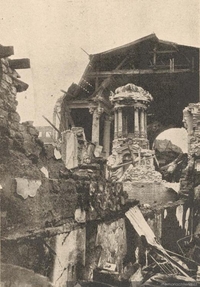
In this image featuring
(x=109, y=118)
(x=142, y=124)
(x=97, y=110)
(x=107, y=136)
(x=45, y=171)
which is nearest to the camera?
(x=45, y=171)

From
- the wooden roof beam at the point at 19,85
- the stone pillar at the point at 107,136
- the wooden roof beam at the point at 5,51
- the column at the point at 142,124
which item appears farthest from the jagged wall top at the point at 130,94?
the wooden roof beam at the point at 5,51

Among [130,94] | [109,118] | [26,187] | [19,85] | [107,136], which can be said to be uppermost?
[130,94]

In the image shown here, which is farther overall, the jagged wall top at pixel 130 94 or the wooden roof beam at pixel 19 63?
the jagged wall top at pixel 130 94

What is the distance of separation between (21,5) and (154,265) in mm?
5158

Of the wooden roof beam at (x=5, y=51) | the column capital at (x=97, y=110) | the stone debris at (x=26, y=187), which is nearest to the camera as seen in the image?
the stone debris at (x=26, y=187)

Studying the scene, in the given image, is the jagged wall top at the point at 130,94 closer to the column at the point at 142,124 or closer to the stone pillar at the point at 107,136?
the column at the point at 142,124

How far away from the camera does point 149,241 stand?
7.55 meters

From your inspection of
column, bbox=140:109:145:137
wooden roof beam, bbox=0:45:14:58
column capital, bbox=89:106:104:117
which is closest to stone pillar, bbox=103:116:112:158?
column capital, bbox=89:106:104:117

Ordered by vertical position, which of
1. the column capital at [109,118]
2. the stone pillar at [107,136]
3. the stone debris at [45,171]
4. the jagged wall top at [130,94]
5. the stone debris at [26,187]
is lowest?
the stone debris at [26,187]

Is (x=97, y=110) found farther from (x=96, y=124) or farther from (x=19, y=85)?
(x=19, y=85)

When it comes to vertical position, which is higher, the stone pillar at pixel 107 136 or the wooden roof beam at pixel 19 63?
the stone pillar at pixel 107 136

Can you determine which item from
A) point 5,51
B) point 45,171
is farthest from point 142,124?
point 5,51

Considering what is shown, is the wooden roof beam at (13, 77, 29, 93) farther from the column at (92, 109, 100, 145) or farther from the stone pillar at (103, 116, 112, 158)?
the stone pillar at (103, 116, 112, 158)

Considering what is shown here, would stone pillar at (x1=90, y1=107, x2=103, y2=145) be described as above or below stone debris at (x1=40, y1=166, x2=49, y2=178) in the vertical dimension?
above
